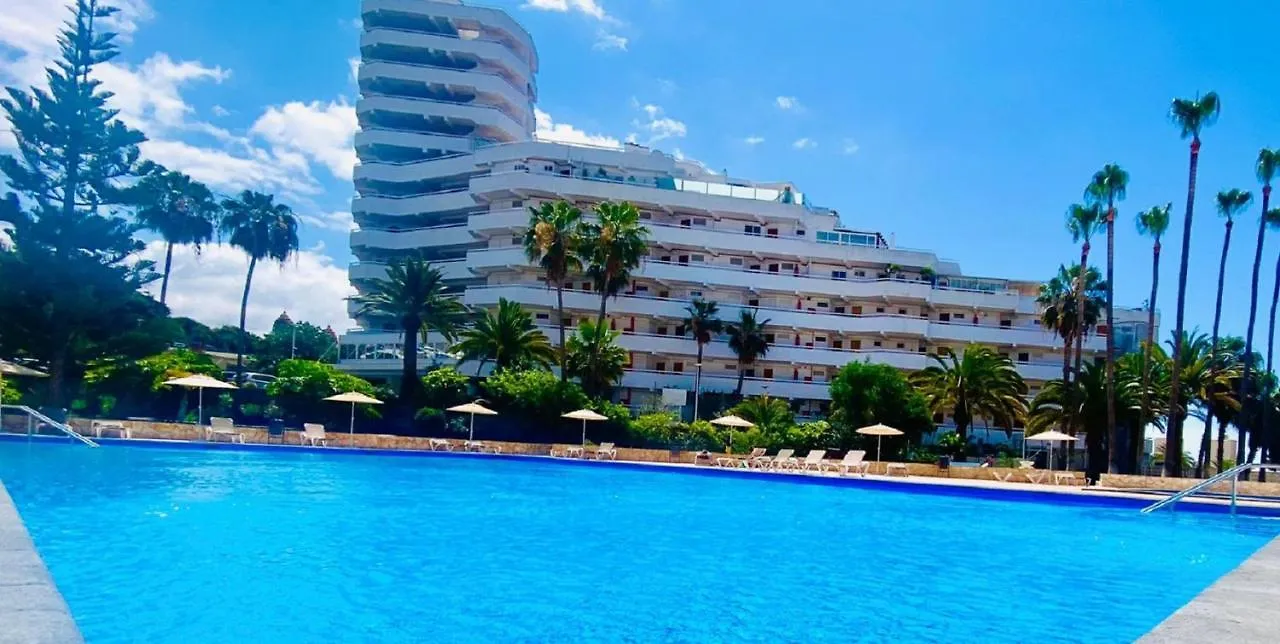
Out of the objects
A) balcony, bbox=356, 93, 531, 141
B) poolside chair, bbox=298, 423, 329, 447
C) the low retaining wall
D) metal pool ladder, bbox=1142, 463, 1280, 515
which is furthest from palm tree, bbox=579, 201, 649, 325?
metal pool ladder, bbox=1142, 463, 1280, 515

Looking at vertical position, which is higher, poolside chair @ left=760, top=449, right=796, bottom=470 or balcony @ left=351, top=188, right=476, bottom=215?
balcony @ left=351, top=188, right=476, bottom=215

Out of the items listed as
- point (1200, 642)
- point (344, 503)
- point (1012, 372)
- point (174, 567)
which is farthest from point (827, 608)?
point (1012, 372)

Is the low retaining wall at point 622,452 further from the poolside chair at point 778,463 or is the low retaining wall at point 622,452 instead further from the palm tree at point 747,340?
the palm tree at point 747,340

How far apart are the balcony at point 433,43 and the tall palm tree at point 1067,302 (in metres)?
38.5

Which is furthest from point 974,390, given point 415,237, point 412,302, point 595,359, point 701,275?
point 415,237

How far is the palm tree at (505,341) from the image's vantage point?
144ft

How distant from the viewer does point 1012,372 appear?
46.0 metres

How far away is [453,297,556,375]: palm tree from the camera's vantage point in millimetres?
43906

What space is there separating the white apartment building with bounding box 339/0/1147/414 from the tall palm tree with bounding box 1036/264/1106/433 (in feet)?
21.3

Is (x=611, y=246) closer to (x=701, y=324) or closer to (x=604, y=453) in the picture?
(x=701, y=324)

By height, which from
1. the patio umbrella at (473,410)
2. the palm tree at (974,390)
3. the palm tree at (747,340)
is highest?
the palm tree at (747,340)

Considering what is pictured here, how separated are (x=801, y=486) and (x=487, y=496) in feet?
39.6

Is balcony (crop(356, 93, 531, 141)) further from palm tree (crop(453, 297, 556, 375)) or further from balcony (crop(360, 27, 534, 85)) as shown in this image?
palm tree (crop(453, 297, 556, 375))

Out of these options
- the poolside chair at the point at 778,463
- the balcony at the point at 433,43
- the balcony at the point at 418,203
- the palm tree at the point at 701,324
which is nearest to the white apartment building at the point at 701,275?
the balcony at the point at 418,203
